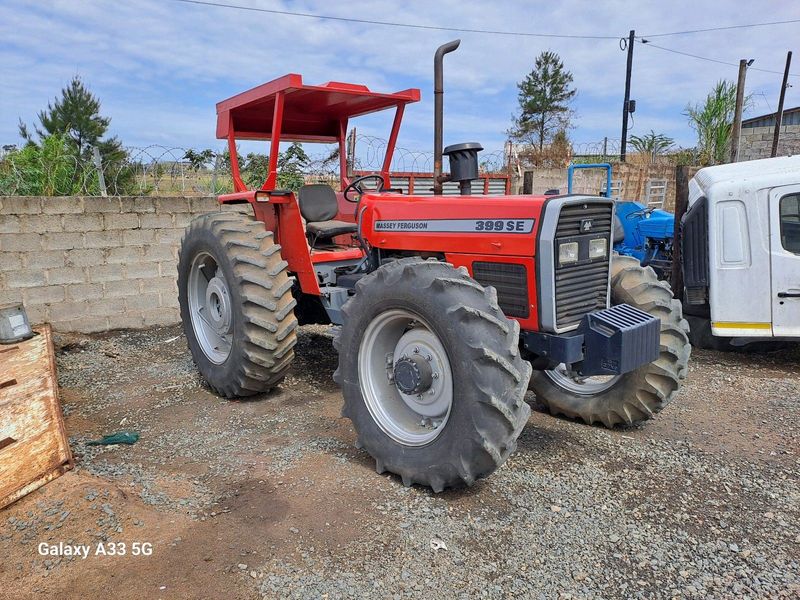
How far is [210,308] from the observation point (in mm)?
4898

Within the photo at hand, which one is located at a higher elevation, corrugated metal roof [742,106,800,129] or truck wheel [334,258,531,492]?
corrugated metal roof [742,106,800,129]

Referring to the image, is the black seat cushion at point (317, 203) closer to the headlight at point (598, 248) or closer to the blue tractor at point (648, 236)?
the headlight at point (598, 248)

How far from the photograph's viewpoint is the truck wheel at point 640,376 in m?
3.71

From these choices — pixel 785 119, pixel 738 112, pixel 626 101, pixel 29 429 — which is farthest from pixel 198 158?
pixel 785 119

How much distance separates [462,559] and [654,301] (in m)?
2.09

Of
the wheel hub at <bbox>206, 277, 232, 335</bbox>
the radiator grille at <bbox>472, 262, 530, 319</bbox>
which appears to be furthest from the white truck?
the wheel hub at <bbox>206, 277, 232, 335</bbox>

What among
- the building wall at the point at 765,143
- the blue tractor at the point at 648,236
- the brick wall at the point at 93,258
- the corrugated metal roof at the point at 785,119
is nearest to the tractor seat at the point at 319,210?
the brick wall at the point at 93,258

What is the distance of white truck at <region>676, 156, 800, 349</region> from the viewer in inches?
216

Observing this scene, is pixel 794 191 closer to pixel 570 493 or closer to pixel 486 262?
pixel 486 262

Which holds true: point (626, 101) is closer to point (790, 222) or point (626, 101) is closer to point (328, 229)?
point (790, 222)

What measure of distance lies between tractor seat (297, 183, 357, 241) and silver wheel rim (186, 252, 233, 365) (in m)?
0.79

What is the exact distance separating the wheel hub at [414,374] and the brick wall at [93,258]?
15.2 feet

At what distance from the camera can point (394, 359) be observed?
336 centimetres

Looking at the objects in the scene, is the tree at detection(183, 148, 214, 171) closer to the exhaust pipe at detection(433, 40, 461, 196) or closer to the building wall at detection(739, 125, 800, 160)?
the exhaust pipe at detection(433, 40, 461, 196)
